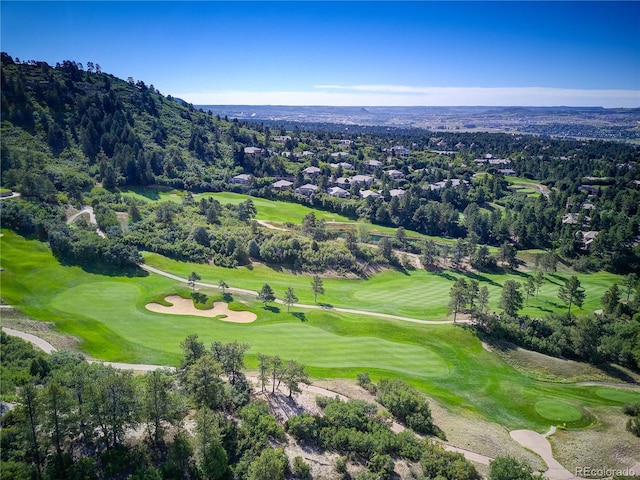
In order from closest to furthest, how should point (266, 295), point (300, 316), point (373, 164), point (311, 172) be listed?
point (300, 316) → point (266, 295) → point (311, 172) → point (373, 164)

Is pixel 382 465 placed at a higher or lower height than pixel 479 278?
higher

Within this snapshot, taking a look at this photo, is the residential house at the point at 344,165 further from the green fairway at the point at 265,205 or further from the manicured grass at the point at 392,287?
the manicured grass at the point at 392,287

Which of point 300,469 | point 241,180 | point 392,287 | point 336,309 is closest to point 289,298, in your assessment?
point 336,309

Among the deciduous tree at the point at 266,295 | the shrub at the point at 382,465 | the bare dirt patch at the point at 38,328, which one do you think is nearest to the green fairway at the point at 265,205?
the deciduous tree at the point at 266,295

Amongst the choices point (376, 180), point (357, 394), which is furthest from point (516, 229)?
point (357, 394)

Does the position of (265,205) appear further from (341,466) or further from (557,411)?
(341,466)

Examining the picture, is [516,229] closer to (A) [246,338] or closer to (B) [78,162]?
(A) [246,338]
